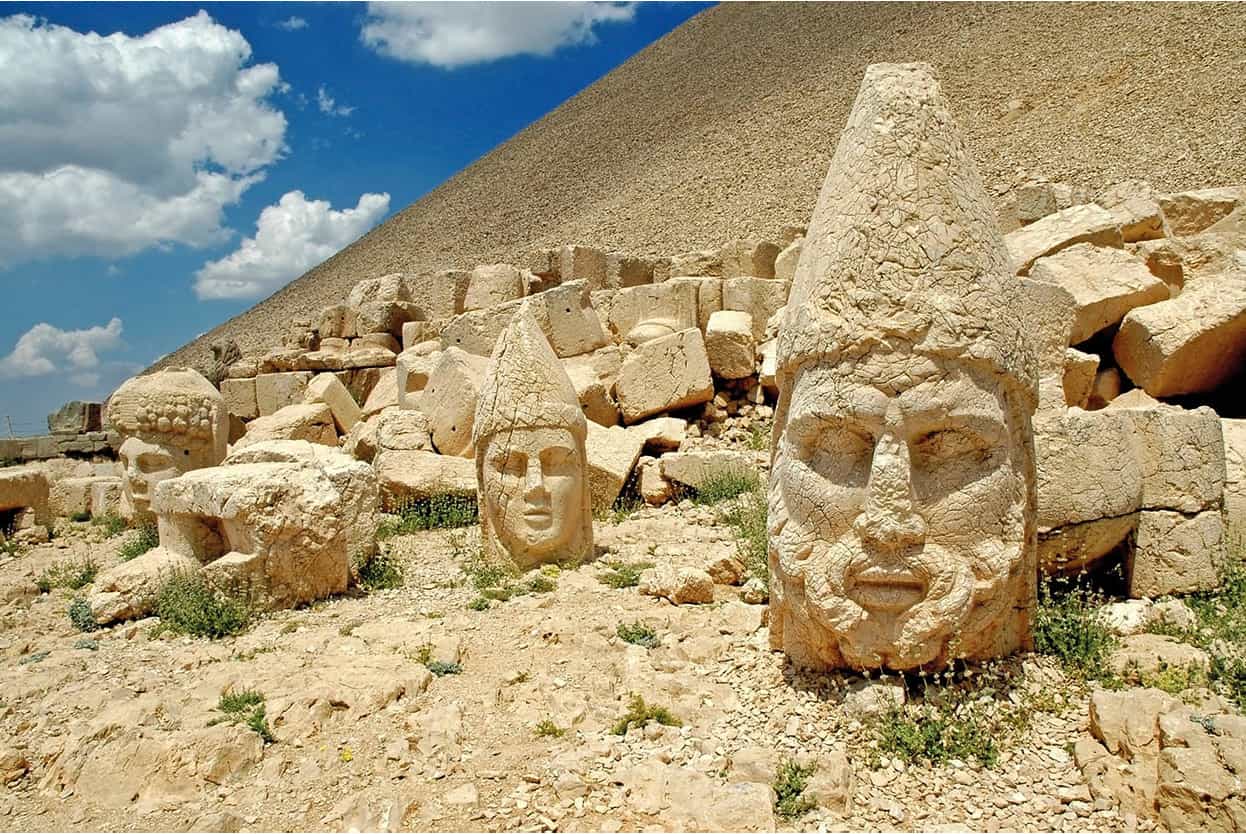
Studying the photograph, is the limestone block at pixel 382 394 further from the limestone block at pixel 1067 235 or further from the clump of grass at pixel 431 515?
the limestone block at pixel 1067 235

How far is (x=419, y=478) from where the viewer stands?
7.04 meters

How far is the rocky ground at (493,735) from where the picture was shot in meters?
2.78

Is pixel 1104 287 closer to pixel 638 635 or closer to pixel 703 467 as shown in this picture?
pixel 703 467

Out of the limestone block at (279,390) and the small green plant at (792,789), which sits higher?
the limestone block at (279,390)

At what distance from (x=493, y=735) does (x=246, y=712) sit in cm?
104

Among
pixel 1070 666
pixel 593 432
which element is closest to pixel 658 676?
pixel 1070 666

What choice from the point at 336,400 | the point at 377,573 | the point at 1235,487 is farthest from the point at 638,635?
the point at 336,400

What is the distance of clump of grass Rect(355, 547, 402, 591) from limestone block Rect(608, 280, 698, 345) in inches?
194

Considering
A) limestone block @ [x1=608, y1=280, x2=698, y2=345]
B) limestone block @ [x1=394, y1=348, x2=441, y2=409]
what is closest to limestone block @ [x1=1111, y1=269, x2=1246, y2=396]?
limestone block @ [x1=608, y1=280, x2=698, y2=345]

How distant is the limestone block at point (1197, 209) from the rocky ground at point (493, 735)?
7247mm

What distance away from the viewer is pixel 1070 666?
11.0ft

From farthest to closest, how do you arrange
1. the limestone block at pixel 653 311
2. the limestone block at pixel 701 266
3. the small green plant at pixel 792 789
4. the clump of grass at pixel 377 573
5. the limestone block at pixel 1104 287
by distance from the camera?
the limestone block at pixel 701 266, the limestone block at pixel 653 311, the limestone block at pixel 1104 287, the clump of grass at pixel 377 573, the small green plant at pixel 792 789

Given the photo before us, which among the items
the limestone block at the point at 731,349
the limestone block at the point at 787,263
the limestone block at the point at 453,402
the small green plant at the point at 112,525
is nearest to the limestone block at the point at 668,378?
the limestone block at the point at 731,349

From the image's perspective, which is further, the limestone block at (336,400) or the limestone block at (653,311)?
the limestone block at (336,400)
